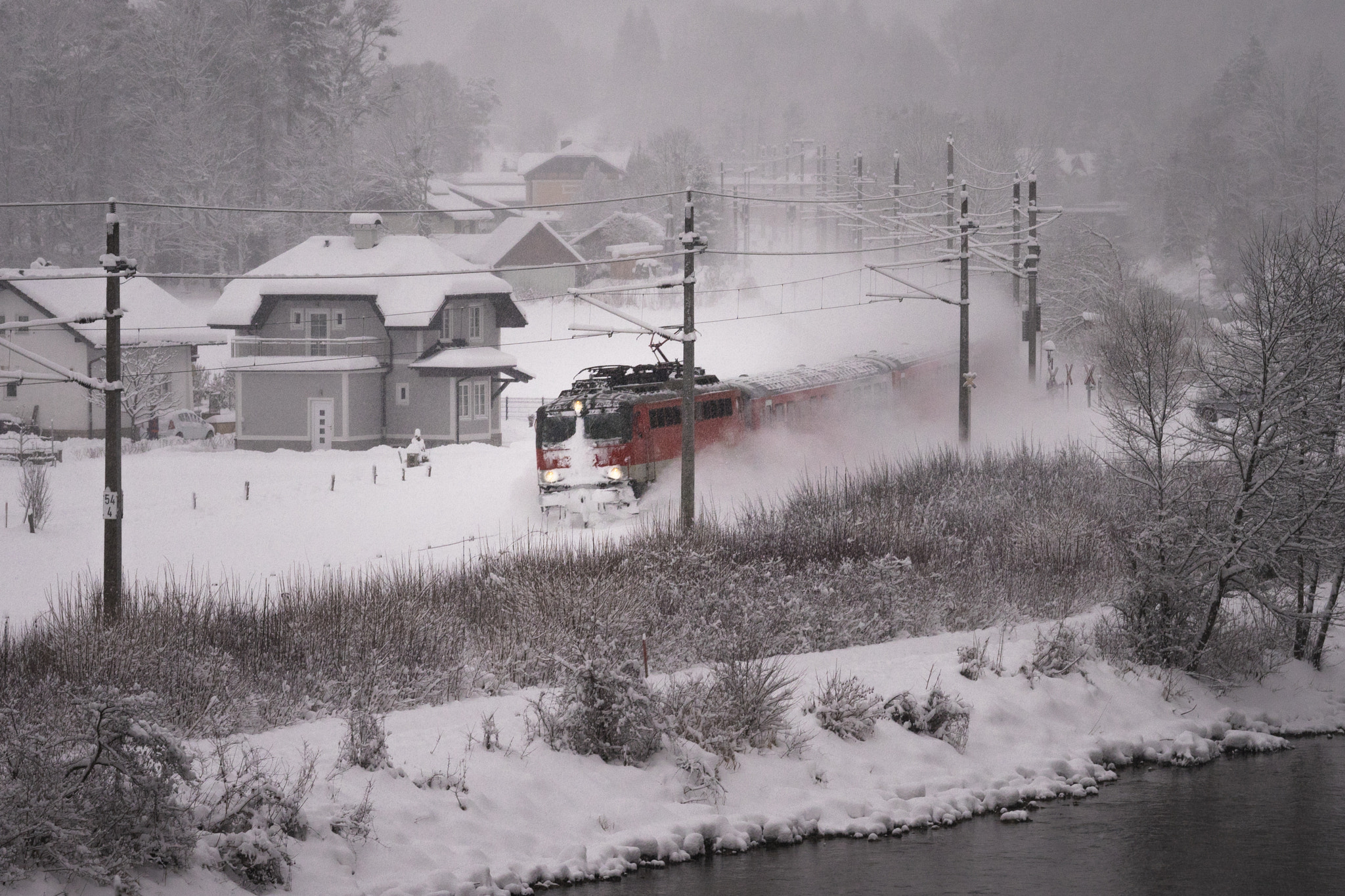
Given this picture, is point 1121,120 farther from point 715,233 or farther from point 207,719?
point 207,719

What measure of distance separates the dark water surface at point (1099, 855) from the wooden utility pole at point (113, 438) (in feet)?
36.6

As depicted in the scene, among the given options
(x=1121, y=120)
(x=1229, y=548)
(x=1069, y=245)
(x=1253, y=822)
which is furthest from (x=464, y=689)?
(x=1121, y=120)

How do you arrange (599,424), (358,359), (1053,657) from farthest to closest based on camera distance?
(358,359)
(599,424)
(1053,657)

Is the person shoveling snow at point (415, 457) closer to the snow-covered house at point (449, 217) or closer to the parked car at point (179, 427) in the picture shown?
the parked car at point (179, 427)

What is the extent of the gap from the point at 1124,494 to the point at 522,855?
1375 cm

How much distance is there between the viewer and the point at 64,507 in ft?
125

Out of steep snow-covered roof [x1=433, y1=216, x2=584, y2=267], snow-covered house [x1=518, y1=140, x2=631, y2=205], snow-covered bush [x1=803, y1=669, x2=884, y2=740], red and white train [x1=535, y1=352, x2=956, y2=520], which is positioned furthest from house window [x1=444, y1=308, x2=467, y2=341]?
snow-covered house [x1=518, y1=140, x2=631, y2=205]

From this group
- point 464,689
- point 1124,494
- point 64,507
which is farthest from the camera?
point 64,507

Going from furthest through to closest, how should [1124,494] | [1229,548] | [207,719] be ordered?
[1124,494] < [1229,548] < [207,719]

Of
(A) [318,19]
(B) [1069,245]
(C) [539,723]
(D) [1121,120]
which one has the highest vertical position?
(D) [1121,120]

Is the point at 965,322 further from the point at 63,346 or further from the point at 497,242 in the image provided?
the point at 497,242

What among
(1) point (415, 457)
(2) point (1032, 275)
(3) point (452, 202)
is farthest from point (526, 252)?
(2) point (1032, 275)

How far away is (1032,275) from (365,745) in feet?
100

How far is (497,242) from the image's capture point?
84.2 metres
